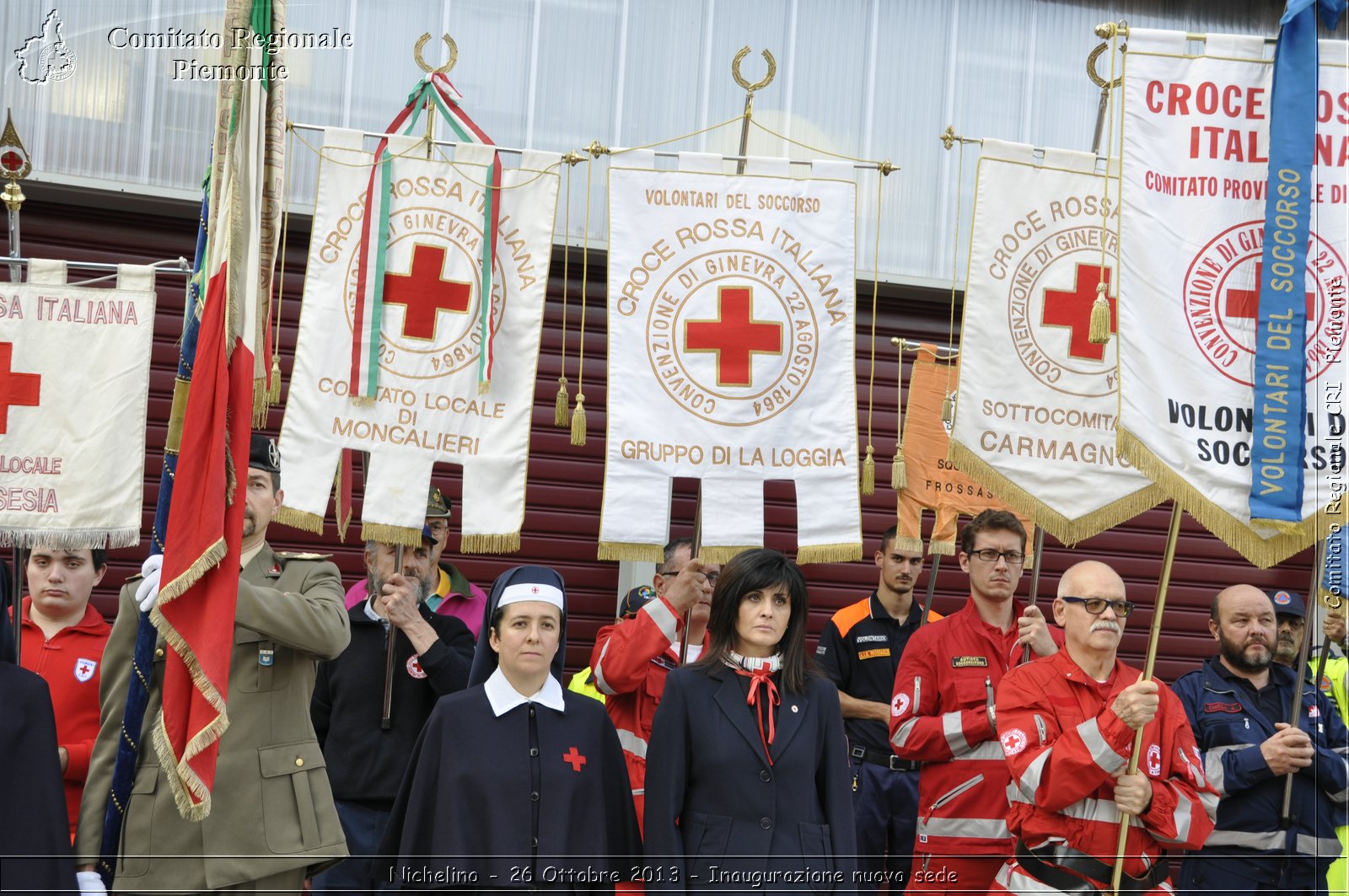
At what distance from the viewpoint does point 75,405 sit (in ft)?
18.7

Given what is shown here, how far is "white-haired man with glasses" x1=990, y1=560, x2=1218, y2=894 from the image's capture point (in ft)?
15.6

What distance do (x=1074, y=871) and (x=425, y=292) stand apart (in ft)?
11.4

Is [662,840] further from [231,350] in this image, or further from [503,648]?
[231,350]

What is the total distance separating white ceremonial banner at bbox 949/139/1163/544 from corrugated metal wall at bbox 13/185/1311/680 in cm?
304

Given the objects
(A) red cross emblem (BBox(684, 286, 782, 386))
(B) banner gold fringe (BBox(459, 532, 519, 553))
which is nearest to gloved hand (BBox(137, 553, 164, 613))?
(B) banner gold fringe (BBox(459, 532, 519, 553))

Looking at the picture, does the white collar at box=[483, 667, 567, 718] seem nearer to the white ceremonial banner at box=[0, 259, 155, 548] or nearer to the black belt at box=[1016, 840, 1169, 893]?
the black belt at box=[1016, 840, 1169, 893]

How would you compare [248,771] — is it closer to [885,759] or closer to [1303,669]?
[885,759]

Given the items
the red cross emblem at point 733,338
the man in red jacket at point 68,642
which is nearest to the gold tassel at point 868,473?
the red cross emblem at point 733,338

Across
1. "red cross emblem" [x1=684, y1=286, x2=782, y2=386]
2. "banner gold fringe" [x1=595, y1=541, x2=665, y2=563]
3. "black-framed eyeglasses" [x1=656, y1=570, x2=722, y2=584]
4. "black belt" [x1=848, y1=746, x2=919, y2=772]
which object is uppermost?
"red cross emblem" [x1=684, y1=286, x2=782, y2=386]

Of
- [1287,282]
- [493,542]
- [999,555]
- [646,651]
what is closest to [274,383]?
[493,542]

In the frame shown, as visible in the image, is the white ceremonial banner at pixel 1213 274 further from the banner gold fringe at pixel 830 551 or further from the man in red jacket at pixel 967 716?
the banner gold fringe at pixel 830 551

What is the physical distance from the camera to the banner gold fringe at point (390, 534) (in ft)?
18.8

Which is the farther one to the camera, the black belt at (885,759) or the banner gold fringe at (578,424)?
the black belt at (885,759)

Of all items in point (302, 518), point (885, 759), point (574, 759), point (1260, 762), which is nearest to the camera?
point (574, 759)
